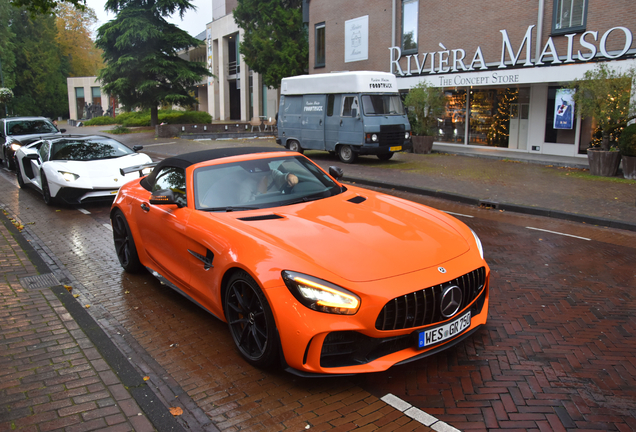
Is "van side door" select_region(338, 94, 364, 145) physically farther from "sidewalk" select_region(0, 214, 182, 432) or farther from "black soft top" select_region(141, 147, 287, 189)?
"sidewalk" select_region(0, 214, 182, 432)

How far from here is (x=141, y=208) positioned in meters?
5.56

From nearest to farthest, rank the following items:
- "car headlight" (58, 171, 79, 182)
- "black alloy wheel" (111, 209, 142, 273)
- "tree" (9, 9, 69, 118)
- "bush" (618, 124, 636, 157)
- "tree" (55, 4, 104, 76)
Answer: "black alloy wheel" (111, 209, 142, 273)
"car headlight" (58, 171, 79, 182)
"bush" (618, 124, 636, 157)
"tree" (9, 9, 69, 118)
"tree" (55, 4, 104, 76)

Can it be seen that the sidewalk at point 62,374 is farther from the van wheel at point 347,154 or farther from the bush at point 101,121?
the bush at point 101,121

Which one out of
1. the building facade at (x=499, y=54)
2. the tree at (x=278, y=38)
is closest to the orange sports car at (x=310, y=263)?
the building facade at (x=499, y=54)

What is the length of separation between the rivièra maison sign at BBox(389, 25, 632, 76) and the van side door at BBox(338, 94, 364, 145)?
6.48 m

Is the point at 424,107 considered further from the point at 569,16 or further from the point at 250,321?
the point at 250,321

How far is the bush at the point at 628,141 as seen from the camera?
13308 mm

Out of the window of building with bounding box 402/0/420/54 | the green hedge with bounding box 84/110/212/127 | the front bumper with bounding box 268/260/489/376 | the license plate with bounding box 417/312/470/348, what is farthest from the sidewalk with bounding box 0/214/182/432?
the green hedge with bounding box 84/110/212/127

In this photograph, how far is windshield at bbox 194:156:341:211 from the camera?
15.2ft

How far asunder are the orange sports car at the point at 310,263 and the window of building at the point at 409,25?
20.3 meters

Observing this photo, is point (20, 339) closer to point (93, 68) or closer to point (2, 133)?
point (2, 133)

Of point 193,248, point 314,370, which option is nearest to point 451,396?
point 314,370

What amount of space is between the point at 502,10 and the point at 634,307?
692 inches

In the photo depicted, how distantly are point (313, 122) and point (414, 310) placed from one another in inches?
622
